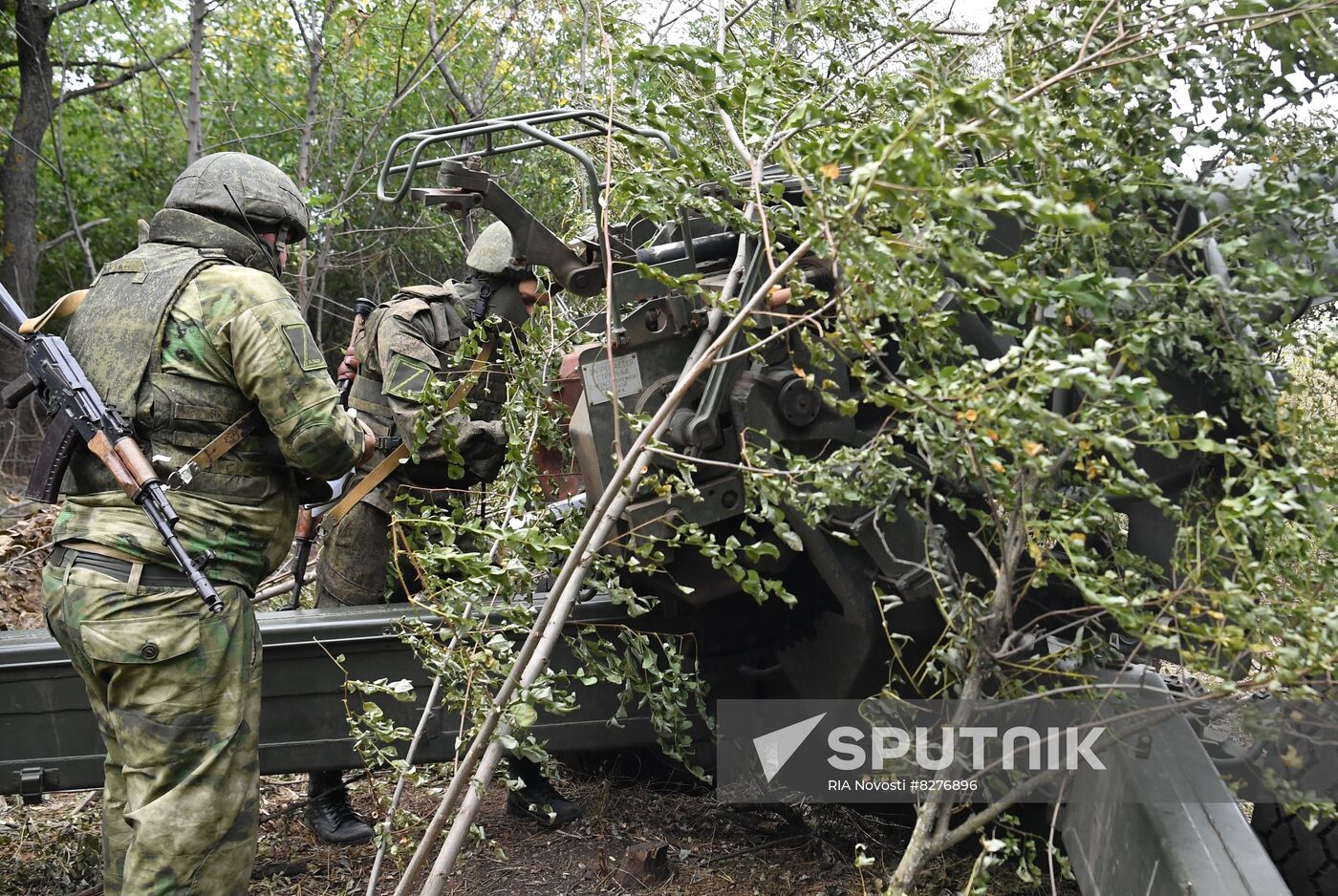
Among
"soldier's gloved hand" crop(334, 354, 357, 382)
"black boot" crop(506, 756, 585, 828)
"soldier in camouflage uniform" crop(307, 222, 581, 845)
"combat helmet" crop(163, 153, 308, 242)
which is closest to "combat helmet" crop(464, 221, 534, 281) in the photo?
"soldier in camouflage uniform" crop(307, 222, 581, 845)

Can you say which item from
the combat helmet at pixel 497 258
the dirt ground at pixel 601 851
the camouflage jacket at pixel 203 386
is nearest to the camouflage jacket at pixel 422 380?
the combat helmet at pixel 497 258

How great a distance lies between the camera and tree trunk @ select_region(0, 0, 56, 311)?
935cm

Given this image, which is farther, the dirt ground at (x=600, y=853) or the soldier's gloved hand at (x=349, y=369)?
the soldier's gloved hand at (x=349, y=369)

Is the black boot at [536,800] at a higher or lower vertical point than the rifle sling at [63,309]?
lower

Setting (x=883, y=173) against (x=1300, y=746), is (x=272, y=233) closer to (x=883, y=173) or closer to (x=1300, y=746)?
(x=883, y=173)

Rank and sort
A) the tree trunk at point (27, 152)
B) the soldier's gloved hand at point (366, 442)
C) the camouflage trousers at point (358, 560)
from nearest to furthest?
the soldier's gloved hand at point (366, 442), the camouflage trousers at point (358, 560), the tree trunk at point (27, 152)

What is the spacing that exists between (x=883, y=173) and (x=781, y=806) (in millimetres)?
2889

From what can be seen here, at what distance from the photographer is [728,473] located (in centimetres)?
321

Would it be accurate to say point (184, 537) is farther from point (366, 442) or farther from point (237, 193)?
point (237, 193)

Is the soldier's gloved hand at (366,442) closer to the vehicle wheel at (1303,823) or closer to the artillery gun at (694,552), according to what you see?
the artillery gun at (694,552)

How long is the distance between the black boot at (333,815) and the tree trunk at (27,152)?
276 inches

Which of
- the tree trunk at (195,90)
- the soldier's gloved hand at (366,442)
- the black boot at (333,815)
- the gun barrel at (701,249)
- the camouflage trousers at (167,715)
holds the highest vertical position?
the tree trunk at (195,90)

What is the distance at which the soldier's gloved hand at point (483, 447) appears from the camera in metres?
4.46

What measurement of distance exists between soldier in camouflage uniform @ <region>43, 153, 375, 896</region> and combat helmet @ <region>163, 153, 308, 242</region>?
11 millimetres
